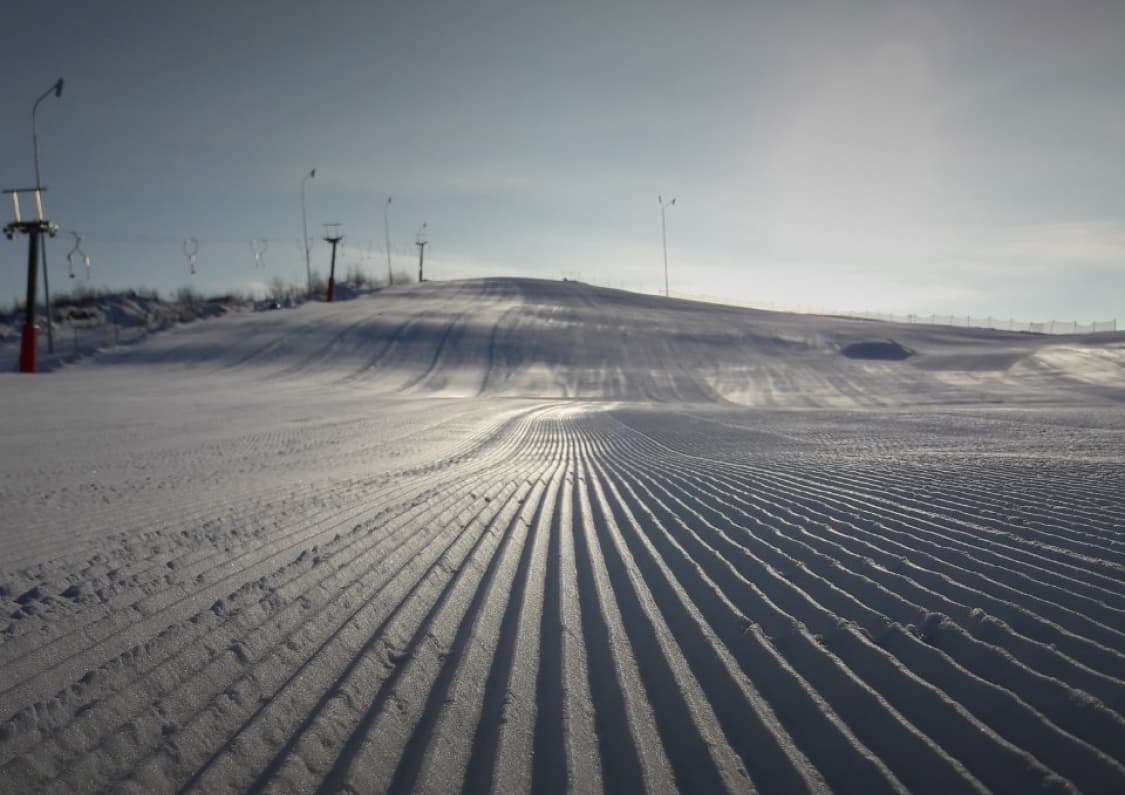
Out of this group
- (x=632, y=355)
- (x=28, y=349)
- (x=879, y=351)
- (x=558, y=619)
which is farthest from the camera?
(x=879, y=351)

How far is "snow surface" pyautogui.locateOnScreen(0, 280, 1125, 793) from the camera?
9.70ft

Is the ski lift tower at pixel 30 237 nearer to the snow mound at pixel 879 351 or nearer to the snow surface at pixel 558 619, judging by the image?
the snow surface at pixel 558 619

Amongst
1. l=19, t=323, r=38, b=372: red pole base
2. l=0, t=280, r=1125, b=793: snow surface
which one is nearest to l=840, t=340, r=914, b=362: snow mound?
l=0, t=280, r=1125, b=793: snow surface

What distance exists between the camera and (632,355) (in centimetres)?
4325

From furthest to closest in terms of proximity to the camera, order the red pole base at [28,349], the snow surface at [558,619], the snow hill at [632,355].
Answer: the snow hill at [632,355]
the red pole base at [28,349]
the snow surface at [558,619]

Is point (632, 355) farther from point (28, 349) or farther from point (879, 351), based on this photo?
point (28, 349)

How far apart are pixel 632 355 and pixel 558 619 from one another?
39.1 m

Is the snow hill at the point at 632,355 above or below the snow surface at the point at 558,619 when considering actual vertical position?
above

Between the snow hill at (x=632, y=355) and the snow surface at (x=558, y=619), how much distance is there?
21.9 metres

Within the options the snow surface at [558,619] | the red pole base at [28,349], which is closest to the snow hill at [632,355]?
the red pole base at [28,349]

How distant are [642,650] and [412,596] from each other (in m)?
1.59

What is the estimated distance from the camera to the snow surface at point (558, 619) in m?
2.96

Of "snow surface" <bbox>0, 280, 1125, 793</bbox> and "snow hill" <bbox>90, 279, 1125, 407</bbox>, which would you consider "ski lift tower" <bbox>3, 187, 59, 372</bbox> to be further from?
"snow surface" <bbox>0, 280, 1125, 793</bbox>

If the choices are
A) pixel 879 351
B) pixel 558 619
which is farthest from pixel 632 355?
pixel 558 619
